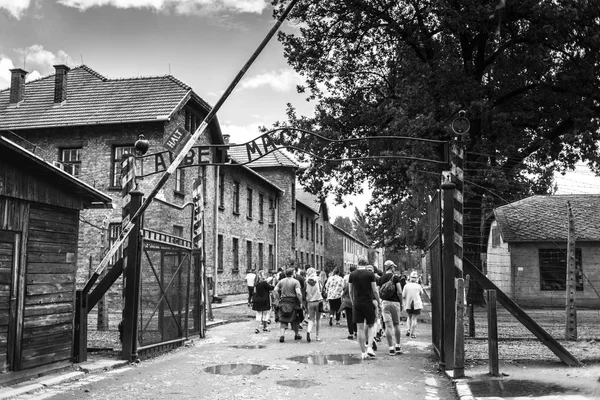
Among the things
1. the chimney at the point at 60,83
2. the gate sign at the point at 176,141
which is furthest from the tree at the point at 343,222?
the gate sign at the point at 176,141

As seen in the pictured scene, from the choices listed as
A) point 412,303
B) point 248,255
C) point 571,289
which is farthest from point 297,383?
point 248,255

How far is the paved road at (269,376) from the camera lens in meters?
8.41

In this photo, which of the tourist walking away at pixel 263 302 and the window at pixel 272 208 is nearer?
the tourist walking away at pixel 263 302

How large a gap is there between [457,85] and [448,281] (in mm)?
13217

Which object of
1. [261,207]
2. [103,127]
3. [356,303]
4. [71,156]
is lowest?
[356,303]

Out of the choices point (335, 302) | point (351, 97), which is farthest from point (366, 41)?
point (335, 302)

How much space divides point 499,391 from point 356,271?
15.9ft

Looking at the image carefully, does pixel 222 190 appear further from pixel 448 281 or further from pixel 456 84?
pixel 448 281

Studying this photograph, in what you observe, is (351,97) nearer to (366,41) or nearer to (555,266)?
(366,41)

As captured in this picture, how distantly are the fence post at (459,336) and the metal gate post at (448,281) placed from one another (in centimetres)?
30

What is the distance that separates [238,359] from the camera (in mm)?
11930

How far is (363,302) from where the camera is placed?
40.1ft

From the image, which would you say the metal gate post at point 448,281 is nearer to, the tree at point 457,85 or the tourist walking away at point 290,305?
the tourist walking away at point 290,305

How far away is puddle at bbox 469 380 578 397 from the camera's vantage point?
25.8ft
